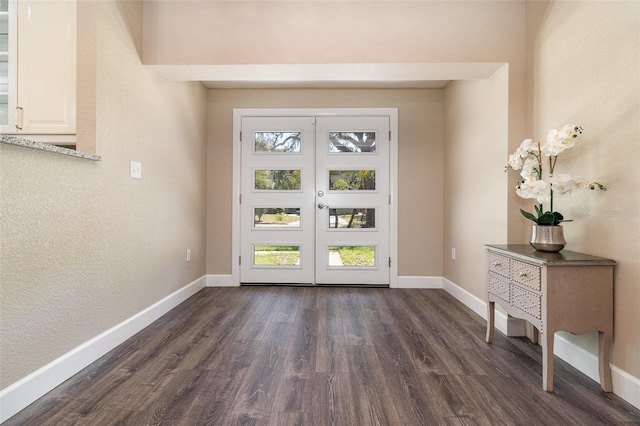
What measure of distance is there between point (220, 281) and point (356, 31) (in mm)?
2871

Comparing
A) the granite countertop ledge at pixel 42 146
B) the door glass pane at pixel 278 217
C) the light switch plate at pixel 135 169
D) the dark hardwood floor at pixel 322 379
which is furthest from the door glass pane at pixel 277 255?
the granite countertop ledge at pixel 42 146

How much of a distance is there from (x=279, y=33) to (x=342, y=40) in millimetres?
470

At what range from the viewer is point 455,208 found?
10.6ft

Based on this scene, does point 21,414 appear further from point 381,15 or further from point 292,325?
point 381,15

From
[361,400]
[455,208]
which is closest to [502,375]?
[361,400]

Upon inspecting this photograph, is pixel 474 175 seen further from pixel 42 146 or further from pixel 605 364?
pixel 42 146

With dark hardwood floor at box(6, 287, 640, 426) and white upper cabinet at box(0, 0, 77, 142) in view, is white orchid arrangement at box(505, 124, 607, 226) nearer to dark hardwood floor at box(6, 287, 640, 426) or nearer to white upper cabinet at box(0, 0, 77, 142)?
dark hardwood floor at box(6, 287, 640, 426)

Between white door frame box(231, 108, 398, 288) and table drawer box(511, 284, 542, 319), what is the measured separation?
5.79ft

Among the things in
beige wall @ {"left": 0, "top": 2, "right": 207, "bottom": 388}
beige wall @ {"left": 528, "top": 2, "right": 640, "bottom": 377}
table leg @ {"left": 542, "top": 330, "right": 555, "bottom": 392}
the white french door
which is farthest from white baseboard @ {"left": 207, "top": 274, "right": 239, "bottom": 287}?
beige wall @ {"left": 528, "top": 2, "right": 640, "bottom": 377}

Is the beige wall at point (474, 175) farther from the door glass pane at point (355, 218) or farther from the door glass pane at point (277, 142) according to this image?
the door glass pane at point (277, 142)

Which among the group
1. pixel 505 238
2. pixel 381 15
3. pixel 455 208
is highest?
pixel 381 15

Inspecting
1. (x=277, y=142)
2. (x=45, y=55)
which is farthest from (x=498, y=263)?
(x=45, y=55)

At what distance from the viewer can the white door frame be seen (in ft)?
11.7

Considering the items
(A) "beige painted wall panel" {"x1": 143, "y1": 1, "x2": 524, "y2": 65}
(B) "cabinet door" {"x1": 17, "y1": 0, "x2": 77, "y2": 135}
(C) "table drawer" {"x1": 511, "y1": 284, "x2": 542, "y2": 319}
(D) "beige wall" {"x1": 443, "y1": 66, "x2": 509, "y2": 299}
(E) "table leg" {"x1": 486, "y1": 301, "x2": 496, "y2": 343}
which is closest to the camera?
(C) "table drawer" {"x1": 511, "y1": 284, "x2": 542, "y2": 319}
